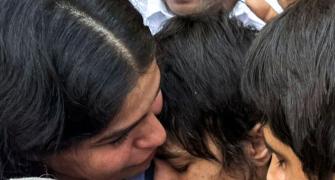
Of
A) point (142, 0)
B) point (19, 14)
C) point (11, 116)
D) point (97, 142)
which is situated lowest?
point (142, 0)

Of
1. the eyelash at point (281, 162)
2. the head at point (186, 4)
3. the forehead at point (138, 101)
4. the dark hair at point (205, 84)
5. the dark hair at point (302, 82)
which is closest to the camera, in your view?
the dark hair at point (302, 82)

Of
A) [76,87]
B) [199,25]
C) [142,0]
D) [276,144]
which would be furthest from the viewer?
[142,0]

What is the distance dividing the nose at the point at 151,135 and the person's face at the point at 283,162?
26 centimetres

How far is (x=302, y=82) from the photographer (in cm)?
79

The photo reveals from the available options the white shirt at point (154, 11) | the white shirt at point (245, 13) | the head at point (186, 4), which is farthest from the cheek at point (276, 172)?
the white shirt at point (154, 11)

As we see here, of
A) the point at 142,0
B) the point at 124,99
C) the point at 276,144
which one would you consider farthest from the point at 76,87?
the point at 142,0

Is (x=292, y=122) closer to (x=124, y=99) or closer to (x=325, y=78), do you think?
(x=325, y=78)

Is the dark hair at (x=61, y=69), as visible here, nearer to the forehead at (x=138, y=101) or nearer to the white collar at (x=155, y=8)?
the forehead at (x=138, y=101)

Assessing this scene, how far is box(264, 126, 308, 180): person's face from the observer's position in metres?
0.85

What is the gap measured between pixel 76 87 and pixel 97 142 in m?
0.12

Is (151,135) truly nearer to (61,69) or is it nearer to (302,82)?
(61,69)

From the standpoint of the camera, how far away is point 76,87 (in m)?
0.98

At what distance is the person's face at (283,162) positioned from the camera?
85cm

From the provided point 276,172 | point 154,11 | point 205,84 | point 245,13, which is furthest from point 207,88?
point 154,11
